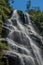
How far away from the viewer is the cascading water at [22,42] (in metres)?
18.3

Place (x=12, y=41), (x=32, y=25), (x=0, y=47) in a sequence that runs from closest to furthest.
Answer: (x=0, y=47)
(x=12, y=41)
(x=32, y=25)

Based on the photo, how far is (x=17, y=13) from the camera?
95.7 feet

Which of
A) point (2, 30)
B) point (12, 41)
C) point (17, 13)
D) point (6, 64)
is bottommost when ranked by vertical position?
point (6, 64)

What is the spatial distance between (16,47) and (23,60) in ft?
6.15

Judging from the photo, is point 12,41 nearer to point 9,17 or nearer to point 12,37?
point 12,37

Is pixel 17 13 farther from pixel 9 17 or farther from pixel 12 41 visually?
pixel 12 41

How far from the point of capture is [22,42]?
22.3 meters

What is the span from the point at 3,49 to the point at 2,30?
450 cm

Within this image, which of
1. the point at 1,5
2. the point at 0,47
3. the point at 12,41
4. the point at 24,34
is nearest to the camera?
the point at 0,47

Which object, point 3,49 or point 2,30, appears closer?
point 3,49

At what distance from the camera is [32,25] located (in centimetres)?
2786

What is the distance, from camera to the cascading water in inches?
722

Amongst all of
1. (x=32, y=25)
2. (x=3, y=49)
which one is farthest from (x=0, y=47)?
(x=32, y=25)

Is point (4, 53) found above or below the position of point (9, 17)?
below
